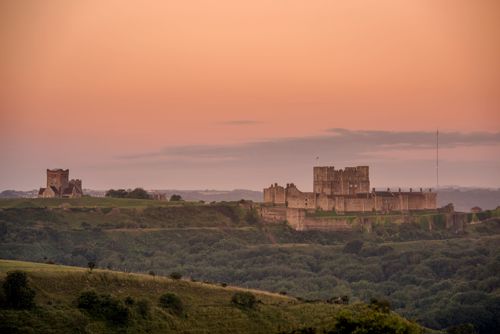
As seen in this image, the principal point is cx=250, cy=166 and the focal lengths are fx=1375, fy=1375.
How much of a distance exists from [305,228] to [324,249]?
26.4ft

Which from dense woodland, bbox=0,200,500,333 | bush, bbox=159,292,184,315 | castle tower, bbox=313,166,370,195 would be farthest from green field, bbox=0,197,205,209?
bush, bbox=159,292,184,315

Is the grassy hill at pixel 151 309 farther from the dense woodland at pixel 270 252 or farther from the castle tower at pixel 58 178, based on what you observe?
the castle tower at pixel 58 178

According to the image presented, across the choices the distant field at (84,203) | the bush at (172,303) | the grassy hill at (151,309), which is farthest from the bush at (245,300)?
the distant field at (84,203)

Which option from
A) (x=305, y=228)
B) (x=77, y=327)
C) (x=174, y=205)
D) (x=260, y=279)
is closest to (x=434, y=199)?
(x=305, y=228)

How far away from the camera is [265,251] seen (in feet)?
467

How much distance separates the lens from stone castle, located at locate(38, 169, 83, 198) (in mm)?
164125

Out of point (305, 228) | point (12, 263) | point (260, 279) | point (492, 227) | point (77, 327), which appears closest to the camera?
point (77, 327)

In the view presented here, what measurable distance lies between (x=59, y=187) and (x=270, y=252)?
3517 centimetres

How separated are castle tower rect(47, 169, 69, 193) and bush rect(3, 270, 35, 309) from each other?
3485 inches

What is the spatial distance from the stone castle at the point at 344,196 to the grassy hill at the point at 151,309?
2747 inches

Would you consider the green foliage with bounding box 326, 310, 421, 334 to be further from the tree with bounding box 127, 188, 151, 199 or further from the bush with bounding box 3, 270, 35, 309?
the tree with bounding box 127, 188, 151, 199

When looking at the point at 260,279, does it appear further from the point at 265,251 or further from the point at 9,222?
the point at 9,222

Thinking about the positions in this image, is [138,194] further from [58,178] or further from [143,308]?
[143,308]

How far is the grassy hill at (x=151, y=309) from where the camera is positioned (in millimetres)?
75438
